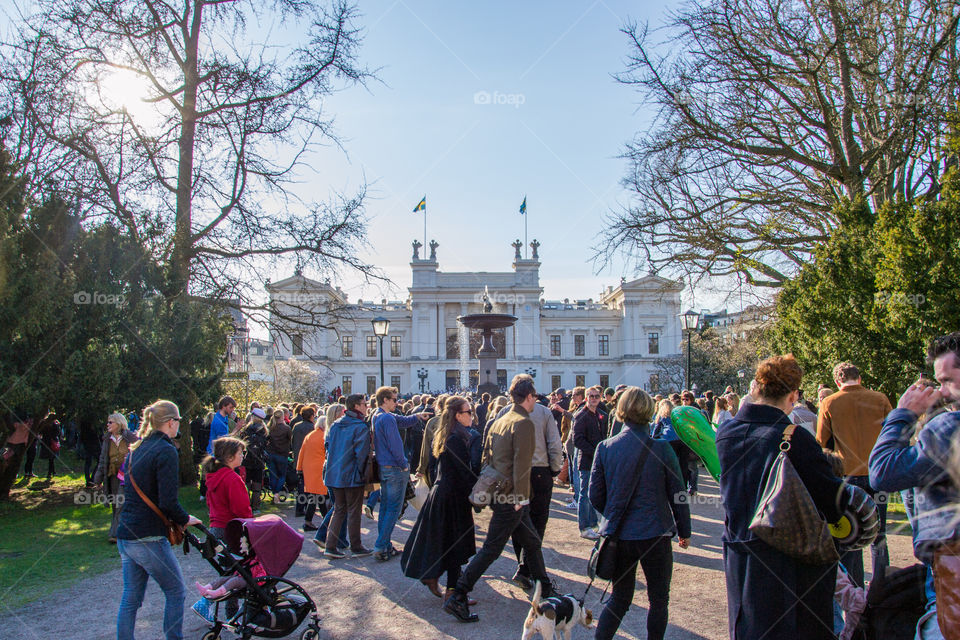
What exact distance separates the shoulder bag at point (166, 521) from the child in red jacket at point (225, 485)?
2.24 feet

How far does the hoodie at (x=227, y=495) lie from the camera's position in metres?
5.33

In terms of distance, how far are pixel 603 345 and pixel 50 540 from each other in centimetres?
6780

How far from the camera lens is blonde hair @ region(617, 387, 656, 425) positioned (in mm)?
4523

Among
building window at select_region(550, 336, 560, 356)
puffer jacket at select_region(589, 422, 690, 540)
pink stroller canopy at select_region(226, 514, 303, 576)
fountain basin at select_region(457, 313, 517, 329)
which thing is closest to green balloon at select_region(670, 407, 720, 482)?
puffer jacket at select_region(589, 422, 690, 540)

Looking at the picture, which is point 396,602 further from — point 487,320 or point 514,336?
point 514,336

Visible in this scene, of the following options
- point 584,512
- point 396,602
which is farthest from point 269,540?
point 584,512

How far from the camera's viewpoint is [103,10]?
1230 centimetres

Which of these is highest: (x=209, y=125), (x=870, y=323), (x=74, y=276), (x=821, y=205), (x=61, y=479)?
(x=209, y=125)

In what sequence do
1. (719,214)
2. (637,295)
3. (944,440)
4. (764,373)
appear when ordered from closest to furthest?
(944,440), (764,373), (719,214), (637,295)

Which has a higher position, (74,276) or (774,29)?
(774,29)

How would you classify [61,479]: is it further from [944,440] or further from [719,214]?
[944,440]

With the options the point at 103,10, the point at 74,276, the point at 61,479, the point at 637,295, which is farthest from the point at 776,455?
the point at 637,295

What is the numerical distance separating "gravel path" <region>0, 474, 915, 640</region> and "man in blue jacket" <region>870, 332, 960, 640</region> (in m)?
2.59

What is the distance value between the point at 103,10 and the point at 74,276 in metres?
5.35
